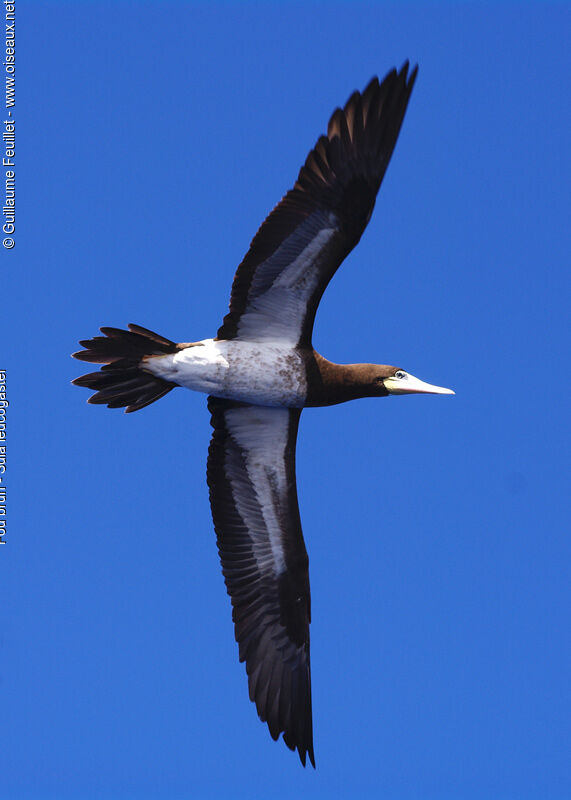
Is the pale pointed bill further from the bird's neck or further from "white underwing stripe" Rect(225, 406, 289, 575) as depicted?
"white underwing stripe" Rect(225, 406, 289, 575)

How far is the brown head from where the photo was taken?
30.4 ft

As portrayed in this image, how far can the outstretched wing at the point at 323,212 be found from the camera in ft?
27.7

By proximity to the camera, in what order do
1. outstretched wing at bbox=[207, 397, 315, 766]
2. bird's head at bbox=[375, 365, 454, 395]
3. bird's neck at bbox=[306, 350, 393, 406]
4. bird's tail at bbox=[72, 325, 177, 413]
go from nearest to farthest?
bird's tail at bbox=[72, 325, 177, 413] → bird's neck at bbox=[306, 350, 393, 406] → bird's head at bbox=[375, 365, 454, 395] → outstretched wing at bbox=[207, 397, 315, 766]

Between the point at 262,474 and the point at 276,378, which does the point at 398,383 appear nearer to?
the point at 276,378

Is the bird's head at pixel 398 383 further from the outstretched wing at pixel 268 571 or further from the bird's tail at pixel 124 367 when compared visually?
the bird's tail at pixel 124 367

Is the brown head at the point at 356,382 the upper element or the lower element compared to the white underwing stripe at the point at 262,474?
upper

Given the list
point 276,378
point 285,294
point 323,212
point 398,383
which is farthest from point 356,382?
point 323,212

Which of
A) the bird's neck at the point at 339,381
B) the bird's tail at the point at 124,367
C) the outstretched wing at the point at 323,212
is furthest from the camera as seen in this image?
the bird's neck at the point at 339,381

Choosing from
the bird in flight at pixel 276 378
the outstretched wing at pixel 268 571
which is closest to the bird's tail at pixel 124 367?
the bird in flight at pixel 276 378

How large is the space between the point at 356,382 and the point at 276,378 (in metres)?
0.72

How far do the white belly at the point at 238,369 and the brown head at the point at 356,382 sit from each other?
0.46ft

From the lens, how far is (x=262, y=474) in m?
9.81

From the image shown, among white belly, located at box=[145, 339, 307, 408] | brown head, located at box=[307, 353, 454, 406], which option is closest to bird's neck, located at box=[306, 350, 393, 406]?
brown head, located at box=[307, 353, 454, 406]

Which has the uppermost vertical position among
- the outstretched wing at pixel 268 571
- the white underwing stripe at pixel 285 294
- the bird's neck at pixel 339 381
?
the white underwing stripe at pixel 285 294
